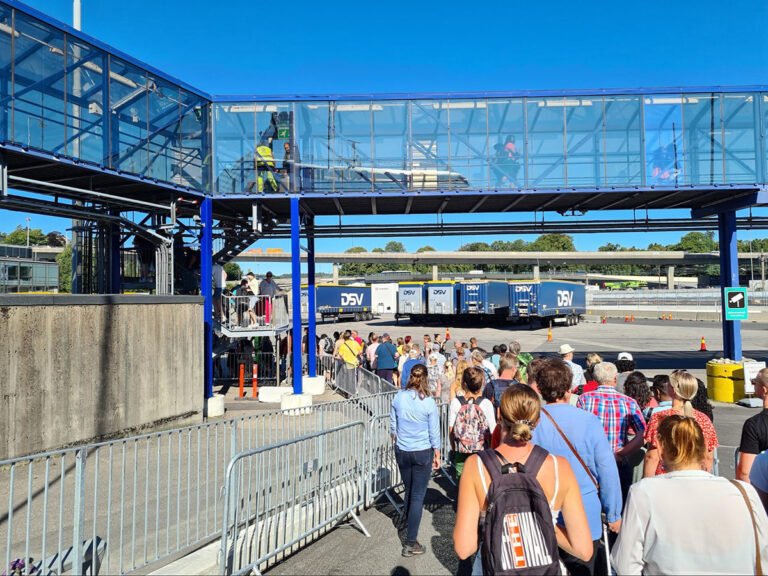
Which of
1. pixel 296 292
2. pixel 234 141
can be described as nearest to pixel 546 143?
pixel 296 292

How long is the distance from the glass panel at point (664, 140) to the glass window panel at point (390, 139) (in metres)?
6.30

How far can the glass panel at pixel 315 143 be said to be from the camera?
48.4 feet

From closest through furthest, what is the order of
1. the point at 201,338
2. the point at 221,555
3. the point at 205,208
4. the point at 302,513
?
the point at 221,555
the point at 302,513
the point at 201,338
the point at 205,208

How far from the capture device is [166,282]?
13320mm

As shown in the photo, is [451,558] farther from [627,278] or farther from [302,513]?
[627,278]

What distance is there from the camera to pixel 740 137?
1496 centimetres

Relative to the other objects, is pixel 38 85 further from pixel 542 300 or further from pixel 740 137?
pixel 542 300

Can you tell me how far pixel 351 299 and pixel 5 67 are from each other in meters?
42.9

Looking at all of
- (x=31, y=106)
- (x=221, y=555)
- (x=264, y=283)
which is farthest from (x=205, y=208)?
(x=221, y=555)

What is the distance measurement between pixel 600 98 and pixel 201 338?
38.0ft

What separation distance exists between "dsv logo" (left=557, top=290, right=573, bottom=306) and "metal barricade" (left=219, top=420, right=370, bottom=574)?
1665 inches

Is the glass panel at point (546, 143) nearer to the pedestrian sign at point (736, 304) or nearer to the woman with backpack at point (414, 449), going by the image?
the pedestrian sign at point (736, 304)

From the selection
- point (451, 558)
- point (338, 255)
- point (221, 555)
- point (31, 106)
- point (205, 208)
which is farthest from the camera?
point (338, 255)

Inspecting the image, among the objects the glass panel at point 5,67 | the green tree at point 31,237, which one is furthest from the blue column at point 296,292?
the green tree at point 31,237
